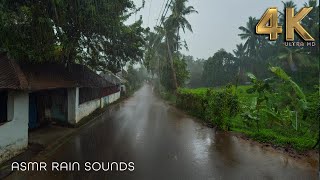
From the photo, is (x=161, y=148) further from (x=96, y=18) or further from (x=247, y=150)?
(x=96, y=18)

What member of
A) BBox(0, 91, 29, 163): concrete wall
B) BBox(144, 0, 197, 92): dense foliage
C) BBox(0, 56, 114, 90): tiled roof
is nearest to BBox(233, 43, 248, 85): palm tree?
BBox(144, 0, 197, 92): dense foliage

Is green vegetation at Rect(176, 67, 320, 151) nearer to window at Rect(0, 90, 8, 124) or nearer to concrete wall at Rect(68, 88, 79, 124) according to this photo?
concrete wall at Rect(68, 88, 79, 124)

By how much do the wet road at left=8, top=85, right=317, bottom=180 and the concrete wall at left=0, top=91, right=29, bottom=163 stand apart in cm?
120

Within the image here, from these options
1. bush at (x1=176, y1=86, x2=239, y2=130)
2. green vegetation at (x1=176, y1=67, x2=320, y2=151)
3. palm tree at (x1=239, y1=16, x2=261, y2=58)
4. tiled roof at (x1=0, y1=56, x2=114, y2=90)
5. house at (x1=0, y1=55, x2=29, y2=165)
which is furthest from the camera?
palm tree at (x1=239, y1=16, x2=261, y2=58)

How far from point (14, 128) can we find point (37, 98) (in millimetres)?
5163

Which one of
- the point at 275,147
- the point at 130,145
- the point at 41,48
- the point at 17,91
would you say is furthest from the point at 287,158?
the point at 41,48

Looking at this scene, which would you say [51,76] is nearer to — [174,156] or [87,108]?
[87,108]

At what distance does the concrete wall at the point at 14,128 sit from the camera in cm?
872

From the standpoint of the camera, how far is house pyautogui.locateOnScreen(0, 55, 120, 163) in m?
8.97

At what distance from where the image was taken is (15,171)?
793cm

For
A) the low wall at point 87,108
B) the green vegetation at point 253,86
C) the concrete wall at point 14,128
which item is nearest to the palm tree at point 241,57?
the green vegetation at point 253,86

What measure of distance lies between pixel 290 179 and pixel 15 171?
8.09 meters

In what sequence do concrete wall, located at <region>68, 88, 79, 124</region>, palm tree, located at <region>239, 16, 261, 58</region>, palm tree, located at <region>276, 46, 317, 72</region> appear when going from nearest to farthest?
concrete wall, located at <region>68, 88, 79, 124</region>
palm tree, located at <region>276, 46, 317, 72</region>
palm tree, located at <region>239, 16, 261, 58</region>

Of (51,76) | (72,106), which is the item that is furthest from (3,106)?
(72,106)
